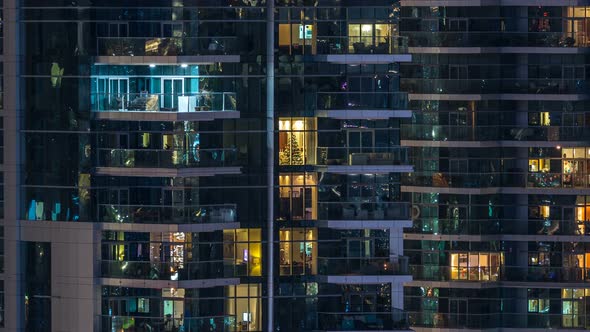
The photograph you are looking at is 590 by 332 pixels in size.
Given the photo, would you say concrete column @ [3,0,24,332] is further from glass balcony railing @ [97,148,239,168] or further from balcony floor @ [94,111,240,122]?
balcony floor @ [94,111,240,122]

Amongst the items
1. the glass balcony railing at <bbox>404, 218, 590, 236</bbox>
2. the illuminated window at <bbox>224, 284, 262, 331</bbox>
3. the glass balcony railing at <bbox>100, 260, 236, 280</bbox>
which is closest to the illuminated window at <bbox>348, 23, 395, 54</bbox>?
the glass balcony railing at <bbox>100, 260, 236, 280</bbox>

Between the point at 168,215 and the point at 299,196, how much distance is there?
12.7 feet

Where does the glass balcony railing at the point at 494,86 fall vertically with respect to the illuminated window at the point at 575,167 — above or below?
above

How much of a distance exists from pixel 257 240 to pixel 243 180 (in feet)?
5.56

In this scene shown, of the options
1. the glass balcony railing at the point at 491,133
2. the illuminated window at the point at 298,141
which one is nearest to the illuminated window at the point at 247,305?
the illuminated window at the point at 298,141

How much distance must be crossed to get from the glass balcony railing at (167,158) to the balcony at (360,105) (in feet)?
9.35

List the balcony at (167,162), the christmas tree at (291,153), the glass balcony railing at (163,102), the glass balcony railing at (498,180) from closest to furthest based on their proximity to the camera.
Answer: the balcony at (167,162) < the glass balcony railing at (163,102) < the christmas tree at (291,153) < the glass balcony railing at (498,180)

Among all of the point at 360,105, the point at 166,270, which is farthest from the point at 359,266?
the point at 166,270

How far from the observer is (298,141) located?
10825cm

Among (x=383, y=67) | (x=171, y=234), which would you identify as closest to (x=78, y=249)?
(x=171, y=234)

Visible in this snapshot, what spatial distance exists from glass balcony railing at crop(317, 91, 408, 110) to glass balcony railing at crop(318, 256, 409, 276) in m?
4.16

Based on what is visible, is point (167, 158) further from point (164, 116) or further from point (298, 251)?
point (298, 251)

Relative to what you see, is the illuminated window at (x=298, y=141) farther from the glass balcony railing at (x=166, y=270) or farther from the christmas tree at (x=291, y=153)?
the glass balcony railing at (x=166, y=270)

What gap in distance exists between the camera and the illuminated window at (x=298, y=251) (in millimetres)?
108000
